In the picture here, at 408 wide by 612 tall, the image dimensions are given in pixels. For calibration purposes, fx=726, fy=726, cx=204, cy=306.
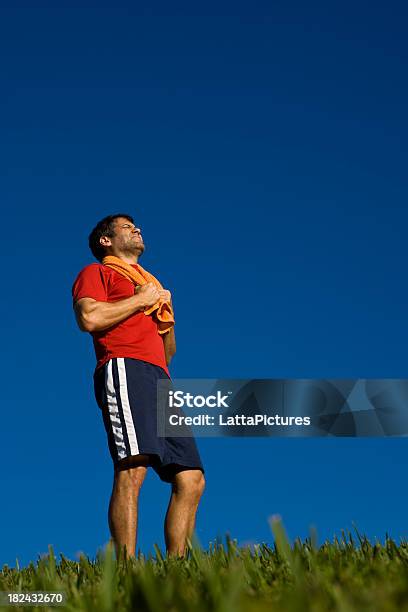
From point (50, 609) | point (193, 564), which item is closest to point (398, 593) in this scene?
point (50, 609)

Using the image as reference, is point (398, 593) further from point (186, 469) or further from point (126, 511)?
point (186, 469)

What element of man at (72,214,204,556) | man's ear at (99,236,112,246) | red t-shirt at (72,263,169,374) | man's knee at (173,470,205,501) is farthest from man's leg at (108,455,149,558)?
Answer: man's ear at (99,236,112,246)

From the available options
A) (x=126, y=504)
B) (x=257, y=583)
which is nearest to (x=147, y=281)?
(x=126, y=504)

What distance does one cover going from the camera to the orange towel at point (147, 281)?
5137mm

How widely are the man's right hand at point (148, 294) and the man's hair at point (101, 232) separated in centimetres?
64

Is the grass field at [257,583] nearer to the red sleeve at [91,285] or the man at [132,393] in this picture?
the man at [132,393]

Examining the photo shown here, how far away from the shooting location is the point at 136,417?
4598 mm

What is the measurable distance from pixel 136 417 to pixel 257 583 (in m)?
2.35

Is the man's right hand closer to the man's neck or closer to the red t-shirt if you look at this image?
the red t-shirt

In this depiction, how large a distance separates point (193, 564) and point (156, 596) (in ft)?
4.26

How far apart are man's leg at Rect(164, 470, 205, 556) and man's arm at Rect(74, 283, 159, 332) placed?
1.12 meters

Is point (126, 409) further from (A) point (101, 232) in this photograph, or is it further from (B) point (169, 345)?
(A) point (101, 232)

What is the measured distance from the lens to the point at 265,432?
4.88m

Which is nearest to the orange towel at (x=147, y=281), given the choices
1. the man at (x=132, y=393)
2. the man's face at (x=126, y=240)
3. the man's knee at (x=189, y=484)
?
the man at (x=132, y=393)
